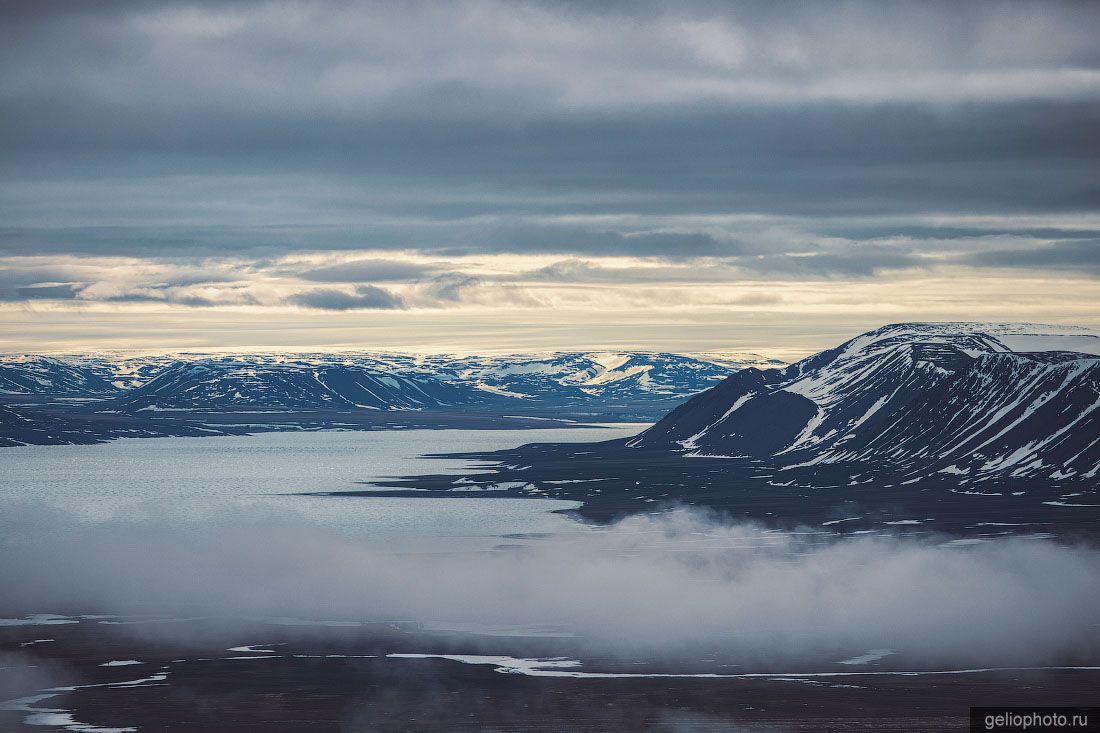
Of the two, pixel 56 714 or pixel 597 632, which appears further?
pixel 597 632

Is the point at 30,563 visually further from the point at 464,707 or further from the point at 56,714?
the point at 464,707

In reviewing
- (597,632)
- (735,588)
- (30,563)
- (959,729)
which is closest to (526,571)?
(735,588)

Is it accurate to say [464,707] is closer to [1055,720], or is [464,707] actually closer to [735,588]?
[1055,720]

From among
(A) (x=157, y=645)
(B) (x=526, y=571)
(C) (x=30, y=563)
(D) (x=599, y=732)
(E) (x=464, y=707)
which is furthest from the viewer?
(C) (x=30, y=563)

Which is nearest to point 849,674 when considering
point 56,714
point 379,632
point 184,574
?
point 379,632

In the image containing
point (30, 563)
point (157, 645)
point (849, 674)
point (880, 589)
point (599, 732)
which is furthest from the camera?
point (30, 563)

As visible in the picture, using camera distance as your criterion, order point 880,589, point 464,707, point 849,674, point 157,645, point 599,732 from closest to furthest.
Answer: point 599,732, point 464,707, point 849,674, point 157,645, point 880,589
